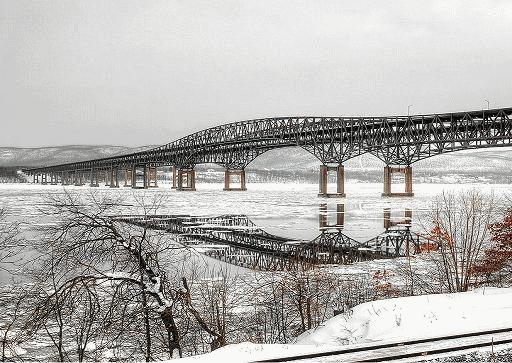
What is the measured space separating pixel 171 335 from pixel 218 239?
13.8m

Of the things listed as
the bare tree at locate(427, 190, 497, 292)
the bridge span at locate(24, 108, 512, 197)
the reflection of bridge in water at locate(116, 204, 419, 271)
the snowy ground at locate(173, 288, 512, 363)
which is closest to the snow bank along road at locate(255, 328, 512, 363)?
the snowy ground at locate(173, 288, 512, 363)

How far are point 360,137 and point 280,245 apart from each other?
66882 millimetres

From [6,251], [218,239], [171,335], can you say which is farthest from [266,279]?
[6,251]

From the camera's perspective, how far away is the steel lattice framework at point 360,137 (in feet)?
242

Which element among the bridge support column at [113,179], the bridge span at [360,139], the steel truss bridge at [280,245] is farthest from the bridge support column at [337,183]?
the bridge support column at [113,179]

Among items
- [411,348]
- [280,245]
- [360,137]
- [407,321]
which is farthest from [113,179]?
[411,348]

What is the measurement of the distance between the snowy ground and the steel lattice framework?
63.9m

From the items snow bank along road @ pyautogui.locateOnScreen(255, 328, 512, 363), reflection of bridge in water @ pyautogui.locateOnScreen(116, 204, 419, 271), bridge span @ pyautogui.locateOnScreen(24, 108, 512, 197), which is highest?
bridge span @ pyautogui.locateOnScreen(24, 108, 512, 197)

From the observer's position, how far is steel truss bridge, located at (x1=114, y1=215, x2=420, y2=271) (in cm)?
1975

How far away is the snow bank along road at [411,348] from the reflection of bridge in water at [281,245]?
6622mm

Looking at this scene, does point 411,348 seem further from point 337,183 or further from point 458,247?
point 337,183

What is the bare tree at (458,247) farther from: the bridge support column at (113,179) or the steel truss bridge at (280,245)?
the bridge support column at (113,179)

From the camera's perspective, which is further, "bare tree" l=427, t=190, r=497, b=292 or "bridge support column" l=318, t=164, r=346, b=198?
"bridge support column" l=318, t=164, r=346, b=198

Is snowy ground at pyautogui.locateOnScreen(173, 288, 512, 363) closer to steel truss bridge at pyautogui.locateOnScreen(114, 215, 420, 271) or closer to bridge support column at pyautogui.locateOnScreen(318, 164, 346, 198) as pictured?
steel truss bridge at pyautogui.locateOnScreen(114, 215, 420, 271)
